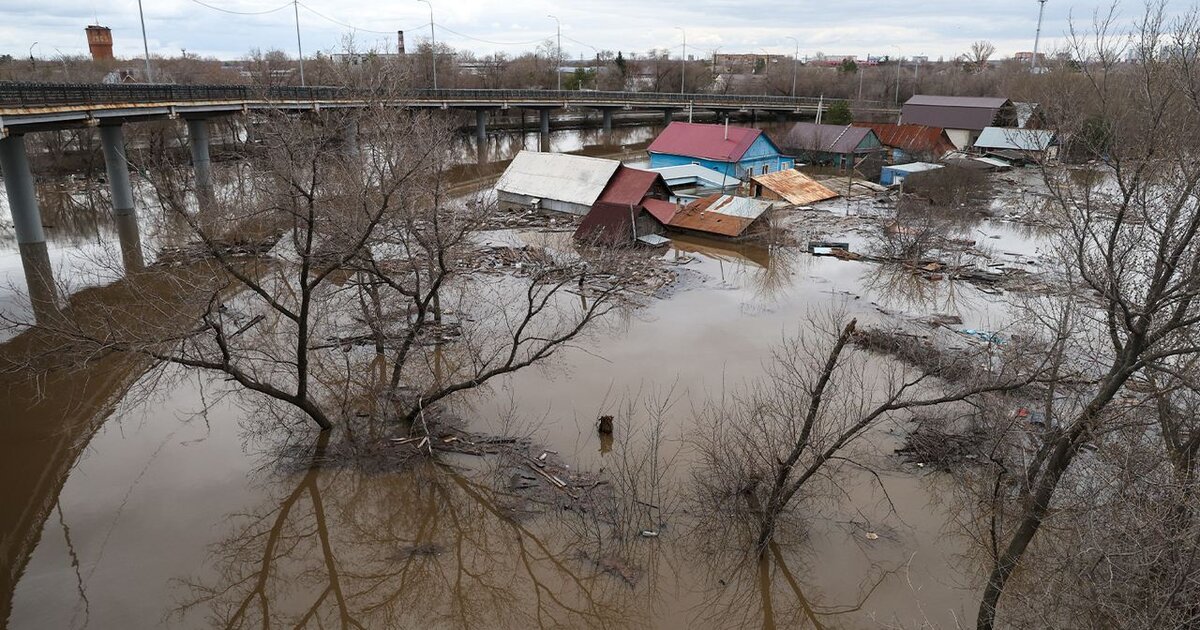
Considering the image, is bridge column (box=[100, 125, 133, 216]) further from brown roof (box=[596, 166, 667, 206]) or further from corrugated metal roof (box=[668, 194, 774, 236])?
corrugated metal roof (box=[668, 194, 774, 236])

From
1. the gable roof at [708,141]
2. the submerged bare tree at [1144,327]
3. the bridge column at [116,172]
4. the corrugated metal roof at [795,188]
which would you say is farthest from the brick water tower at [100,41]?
the submerged bare tree at [1144,327]

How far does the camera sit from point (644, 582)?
10.8 meters

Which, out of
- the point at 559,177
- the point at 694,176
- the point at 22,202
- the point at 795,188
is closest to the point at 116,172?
the point at 22,202

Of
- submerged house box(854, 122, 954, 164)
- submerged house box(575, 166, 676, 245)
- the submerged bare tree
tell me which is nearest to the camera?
the submerged bare tree

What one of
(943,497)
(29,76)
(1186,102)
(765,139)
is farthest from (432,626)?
→ (29,76)

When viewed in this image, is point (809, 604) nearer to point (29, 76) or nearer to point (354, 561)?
point (354, 561)

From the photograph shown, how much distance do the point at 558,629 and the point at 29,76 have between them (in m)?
71.1

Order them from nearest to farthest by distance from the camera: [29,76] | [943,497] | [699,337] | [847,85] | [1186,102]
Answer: [1186,102] < [943,497] < [699,337] < [29,76] < [847,85]

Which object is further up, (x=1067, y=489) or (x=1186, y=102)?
(x=1186, y=102)

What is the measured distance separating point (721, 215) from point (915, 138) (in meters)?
30.0

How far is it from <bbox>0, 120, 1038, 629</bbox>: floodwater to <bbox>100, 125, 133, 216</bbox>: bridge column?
20.6 metres

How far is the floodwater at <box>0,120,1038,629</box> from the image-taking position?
10453mm

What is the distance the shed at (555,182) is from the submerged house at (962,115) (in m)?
38.4

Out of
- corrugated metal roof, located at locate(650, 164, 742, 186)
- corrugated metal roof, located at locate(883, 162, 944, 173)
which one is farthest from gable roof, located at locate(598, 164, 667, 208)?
corrugated metal roof, located at locate(883, 162, 944, 173)
